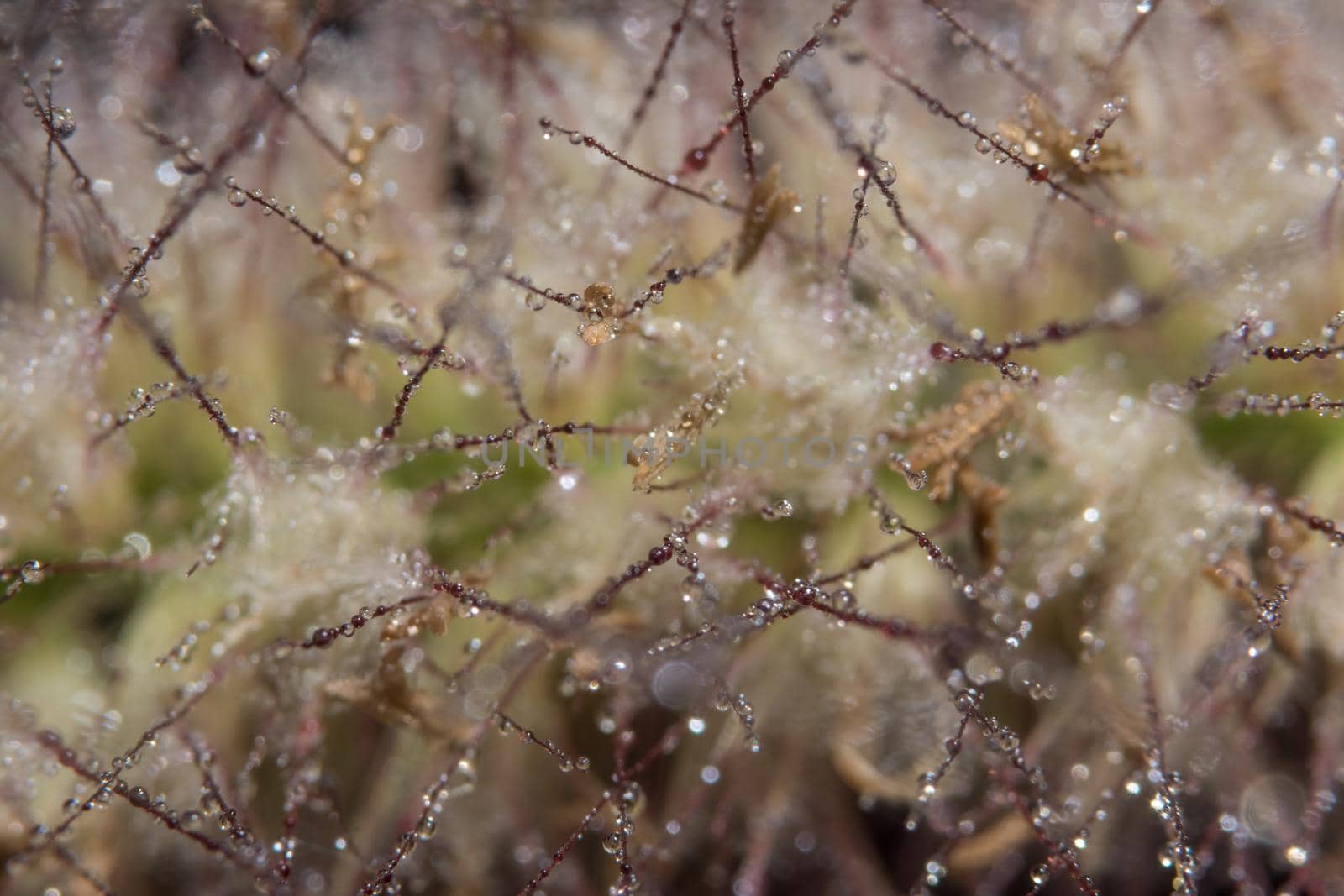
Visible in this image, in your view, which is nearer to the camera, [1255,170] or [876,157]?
[876,157]

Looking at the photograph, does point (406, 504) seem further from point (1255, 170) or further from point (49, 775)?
point (1255, 170)

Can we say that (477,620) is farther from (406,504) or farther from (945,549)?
(945,549)

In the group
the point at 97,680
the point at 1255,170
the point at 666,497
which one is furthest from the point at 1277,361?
the point at 97,680

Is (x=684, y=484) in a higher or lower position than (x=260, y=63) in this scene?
lower

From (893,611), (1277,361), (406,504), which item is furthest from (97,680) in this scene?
(1277,361)

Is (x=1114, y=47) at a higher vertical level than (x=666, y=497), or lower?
higher

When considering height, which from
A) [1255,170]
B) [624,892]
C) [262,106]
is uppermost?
[1255,170]
